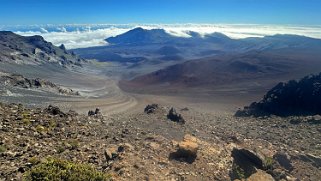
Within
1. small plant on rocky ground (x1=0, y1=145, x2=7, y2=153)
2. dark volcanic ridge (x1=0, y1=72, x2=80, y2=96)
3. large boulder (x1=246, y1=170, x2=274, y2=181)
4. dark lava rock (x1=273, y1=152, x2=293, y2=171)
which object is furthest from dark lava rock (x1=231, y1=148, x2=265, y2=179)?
dark volcanic ridge (x1=0, y1=72, x2=80, y2=96)

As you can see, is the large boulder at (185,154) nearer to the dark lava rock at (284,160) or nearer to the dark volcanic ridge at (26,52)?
the dark lava rock at (284,160)

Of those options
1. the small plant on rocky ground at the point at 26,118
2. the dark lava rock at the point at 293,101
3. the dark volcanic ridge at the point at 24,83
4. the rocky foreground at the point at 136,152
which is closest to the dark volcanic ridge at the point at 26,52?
the dark volcanic ridge at the point at 24,83

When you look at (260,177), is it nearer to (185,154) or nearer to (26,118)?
(185,154)

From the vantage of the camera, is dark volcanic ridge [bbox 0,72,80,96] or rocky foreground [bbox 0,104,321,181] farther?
dark volcanic ridge [bbox 0,72,80,96]

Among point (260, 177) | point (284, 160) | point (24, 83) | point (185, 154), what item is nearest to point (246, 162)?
point (260, 177)

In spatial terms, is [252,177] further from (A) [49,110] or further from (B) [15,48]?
(B) [15,48]

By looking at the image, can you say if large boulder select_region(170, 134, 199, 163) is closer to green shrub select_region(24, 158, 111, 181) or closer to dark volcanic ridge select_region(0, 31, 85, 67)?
green shrub select_region(24, 158, 111, 181)
